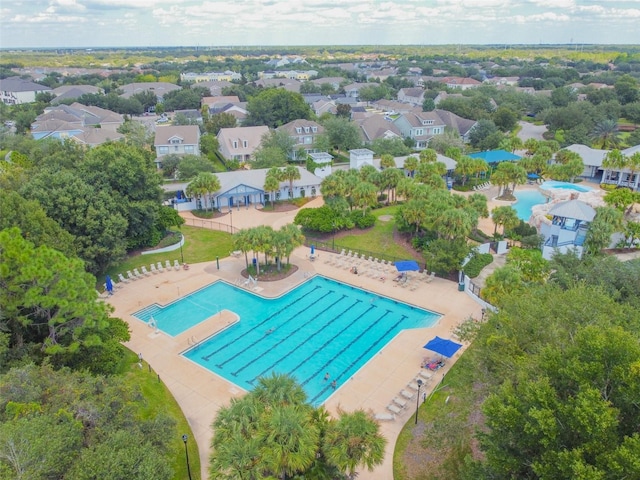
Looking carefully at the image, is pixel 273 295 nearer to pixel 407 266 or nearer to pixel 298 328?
pixel 298 328

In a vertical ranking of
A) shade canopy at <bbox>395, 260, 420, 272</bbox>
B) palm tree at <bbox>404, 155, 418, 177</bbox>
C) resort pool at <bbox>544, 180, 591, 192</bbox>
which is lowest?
shade canopy at <bbox>395, 260, 420, 272</bbox>

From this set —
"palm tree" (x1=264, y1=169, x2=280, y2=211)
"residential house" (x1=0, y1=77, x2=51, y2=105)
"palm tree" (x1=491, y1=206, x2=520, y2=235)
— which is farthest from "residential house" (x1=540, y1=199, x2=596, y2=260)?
"residential house" (x1=0, y1=77, x2=51, y2=105)

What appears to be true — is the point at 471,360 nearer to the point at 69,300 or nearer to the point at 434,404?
the point at 434,404

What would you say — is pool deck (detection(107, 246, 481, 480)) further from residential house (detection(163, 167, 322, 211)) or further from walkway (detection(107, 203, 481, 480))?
residential house (detection(163, 167, 322, 211))

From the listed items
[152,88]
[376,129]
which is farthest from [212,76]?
[376,129]

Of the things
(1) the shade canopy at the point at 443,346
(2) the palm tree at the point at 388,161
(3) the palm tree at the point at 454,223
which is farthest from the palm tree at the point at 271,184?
(1) the shade canopy at the point at 443,346

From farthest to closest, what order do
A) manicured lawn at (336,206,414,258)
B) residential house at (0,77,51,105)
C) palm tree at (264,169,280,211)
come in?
1. residential house at (0,77,51,105)
2. palm tree at (264,169,280,211)
3. manicured lawn at (336,206,414,258)
